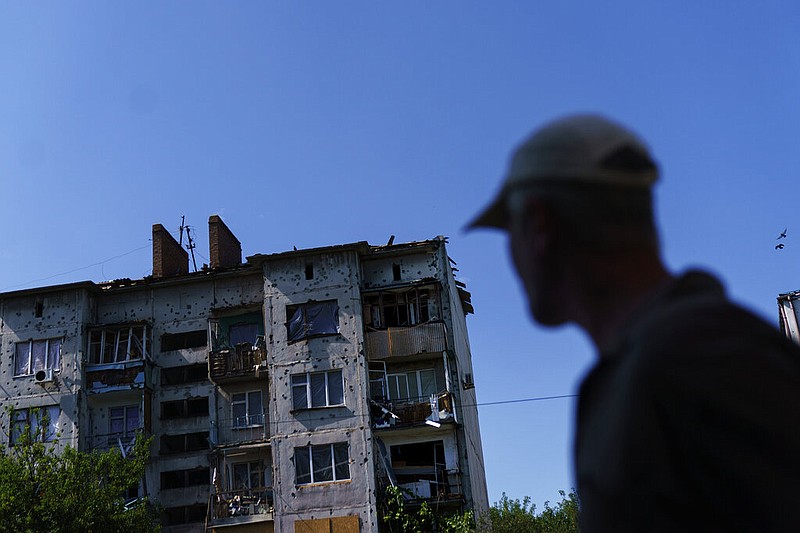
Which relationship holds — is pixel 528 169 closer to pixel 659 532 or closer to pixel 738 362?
pixel 738 362

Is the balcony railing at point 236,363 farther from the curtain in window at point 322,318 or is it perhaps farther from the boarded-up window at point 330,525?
the boarded-up window at point 330,525

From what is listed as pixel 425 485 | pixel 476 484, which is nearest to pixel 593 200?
pixel 425 485

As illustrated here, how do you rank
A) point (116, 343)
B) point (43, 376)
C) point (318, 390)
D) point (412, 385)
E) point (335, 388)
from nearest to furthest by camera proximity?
point (335, 388) → point (318, 390) → point (412, 385) → point (43, 376) → point (116, 343)

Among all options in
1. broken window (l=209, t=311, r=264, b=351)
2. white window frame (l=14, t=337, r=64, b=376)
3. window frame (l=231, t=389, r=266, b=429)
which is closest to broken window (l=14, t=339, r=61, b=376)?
white window frame (l=14, t=337, r=64, b=376)

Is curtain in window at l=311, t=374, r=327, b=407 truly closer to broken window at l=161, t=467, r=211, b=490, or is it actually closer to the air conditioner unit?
broken window at l=161, t=467, r=211, b=490

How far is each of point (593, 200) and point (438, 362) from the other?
129 ft

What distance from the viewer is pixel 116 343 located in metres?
43.3

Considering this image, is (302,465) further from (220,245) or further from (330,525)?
(220,245)

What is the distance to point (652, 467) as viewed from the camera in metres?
1.56

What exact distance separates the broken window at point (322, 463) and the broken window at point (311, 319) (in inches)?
188

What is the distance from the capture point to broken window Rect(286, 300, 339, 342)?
40812mm

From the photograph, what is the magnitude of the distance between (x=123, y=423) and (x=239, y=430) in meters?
5.41

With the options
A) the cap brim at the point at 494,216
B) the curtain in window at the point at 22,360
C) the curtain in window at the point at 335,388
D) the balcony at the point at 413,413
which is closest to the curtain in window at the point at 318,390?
the curtain in window at the point at 335,388

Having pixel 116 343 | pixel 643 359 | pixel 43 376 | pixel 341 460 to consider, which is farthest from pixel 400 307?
pixel 643 359
